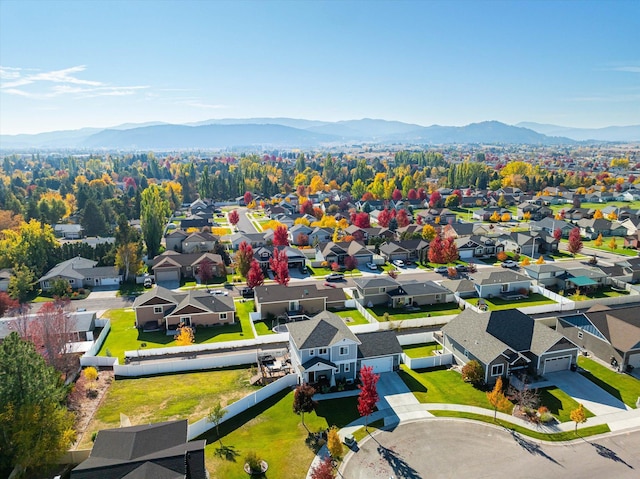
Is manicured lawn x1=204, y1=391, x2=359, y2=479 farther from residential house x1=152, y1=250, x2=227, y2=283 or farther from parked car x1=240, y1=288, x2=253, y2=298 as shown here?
residential house x1=152, y1=250, x2=227, y2=283

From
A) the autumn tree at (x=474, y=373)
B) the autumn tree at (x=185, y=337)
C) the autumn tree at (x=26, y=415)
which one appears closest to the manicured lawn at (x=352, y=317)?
the autumn tree at (x=474, y=373)

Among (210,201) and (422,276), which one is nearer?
(422,276)

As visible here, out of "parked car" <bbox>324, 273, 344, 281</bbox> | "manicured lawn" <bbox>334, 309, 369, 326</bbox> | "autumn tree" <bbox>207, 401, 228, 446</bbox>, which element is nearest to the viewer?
"autumn tree" <bbox>207, 401, 228, 446</bbox>

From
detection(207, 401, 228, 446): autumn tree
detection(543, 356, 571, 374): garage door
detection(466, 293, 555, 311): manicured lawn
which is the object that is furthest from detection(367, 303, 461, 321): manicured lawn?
detection(207, 401, 228, 446): autumn tree

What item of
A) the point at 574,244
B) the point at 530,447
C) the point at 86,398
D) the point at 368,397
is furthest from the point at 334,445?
the point at 574,244

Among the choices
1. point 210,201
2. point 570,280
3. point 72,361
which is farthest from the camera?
point 210,201

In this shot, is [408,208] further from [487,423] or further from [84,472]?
[84,472]

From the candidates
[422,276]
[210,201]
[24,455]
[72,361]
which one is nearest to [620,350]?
[422,276]
